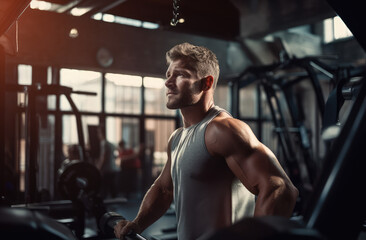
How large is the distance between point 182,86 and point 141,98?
6.58 meters

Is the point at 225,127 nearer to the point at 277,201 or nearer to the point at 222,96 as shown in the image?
the point at 277,201

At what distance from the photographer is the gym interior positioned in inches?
24.0

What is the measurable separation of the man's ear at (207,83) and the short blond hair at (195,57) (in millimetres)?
16

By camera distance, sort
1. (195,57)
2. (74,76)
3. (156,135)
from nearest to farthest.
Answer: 1. (195,57)
2. (74,76)
3. (156,135)

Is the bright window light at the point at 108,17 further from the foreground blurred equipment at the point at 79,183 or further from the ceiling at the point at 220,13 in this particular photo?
the foreground blurred equipment at the point at 79,183

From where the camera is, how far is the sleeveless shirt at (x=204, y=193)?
145 centimetres

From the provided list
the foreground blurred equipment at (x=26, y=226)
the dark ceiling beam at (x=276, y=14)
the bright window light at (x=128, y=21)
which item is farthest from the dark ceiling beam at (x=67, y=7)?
the foreground blurred equipment at (x=26, y=226)

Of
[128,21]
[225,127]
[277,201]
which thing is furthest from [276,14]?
[277,201]

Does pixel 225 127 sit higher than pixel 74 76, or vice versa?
pixel 74 76

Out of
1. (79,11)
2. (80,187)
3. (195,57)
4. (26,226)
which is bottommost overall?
(80,187)

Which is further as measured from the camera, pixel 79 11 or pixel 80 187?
pixel 79 11

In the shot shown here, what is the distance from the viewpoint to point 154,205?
69.8 inches

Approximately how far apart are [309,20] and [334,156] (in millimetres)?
5966

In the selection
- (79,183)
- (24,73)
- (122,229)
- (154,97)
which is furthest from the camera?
(154,97)
